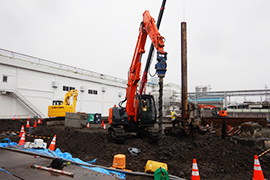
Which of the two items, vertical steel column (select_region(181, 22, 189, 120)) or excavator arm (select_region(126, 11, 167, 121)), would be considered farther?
vertical steel column (select_region(181, 22, 189, 120))

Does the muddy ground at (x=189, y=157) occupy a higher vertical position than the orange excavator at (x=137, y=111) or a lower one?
lower

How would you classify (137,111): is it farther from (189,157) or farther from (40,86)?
(40,86)

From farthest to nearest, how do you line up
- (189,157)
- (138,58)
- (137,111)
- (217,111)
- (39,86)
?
(217,111)
(39,86)
(137,111)
(138,58)
(189,157)

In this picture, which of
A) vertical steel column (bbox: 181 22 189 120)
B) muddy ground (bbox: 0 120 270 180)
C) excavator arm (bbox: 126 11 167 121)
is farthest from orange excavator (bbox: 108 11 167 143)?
vertical steel column (bbox: 181 22 189 120)

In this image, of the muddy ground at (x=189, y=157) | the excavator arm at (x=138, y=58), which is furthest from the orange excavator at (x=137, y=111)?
the muddy ground at (x=189, y=157)

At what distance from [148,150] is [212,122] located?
7587mm

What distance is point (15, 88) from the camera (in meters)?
18.5

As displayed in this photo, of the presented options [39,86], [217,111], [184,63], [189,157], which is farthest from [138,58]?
[217,111]

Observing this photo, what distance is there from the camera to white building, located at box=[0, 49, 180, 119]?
710 inches

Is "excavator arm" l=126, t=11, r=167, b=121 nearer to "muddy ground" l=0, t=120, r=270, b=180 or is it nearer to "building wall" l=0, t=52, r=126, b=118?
"muddy ground" l=0, t=120, r=270, b=180

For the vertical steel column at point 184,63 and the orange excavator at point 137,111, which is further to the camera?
the vertical steel column at point 184,63

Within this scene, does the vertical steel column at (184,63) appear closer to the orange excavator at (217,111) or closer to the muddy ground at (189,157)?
the muddy ground at (189,157)

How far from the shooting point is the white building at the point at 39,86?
18.0 m

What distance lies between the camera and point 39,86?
20.6 metres
